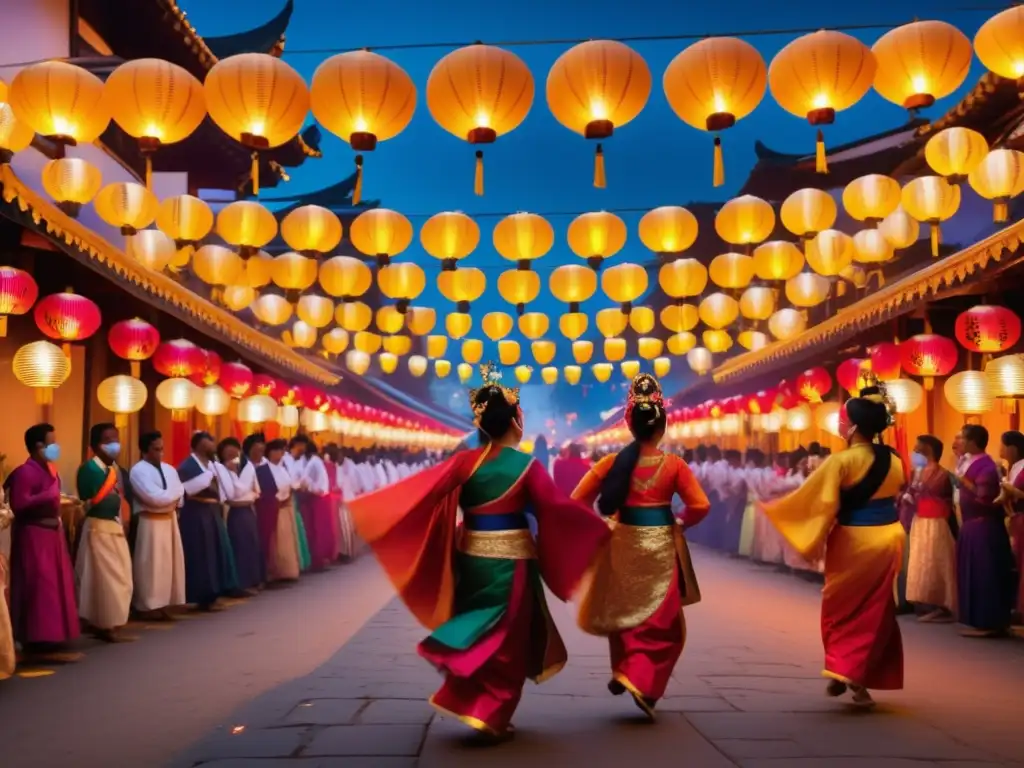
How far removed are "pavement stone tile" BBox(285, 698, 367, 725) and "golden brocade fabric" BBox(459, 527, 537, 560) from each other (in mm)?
1068

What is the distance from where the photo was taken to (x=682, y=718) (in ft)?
17.5

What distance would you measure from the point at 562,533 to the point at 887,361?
7347 mm

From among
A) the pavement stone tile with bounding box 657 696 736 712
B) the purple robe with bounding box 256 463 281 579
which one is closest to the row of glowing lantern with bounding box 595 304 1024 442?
the pavement stone tile with bounding box 657 696 736 712

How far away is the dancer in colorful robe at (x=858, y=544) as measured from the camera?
562 centimetres

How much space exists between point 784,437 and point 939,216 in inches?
390

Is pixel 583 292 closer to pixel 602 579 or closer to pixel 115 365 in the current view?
pixel 115 365

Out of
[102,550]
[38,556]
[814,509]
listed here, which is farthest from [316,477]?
[814,509]

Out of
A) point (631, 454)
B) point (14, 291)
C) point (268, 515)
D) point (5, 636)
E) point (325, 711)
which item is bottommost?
point (325, 711)

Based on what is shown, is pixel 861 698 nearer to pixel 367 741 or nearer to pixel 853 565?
pixel 853 565

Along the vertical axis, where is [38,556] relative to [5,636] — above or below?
above

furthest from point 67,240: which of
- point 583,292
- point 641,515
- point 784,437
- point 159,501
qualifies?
point 784,437

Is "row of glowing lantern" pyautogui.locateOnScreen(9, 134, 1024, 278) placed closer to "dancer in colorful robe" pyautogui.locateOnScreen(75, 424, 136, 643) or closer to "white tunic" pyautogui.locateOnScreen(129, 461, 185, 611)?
"white tunic" pyautogui.locateOnScreen(129, 461, 185, 611)

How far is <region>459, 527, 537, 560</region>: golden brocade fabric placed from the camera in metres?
5.19

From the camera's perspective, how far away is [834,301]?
19266 millimetres
